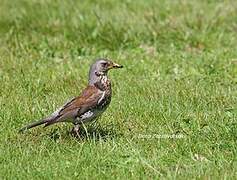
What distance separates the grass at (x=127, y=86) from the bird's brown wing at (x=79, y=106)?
0.22 meters

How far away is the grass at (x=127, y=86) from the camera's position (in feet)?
20.5

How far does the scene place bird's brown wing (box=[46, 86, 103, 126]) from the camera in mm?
6828

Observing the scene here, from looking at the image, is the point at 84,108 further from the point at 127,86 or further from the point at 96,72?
the point at 127,86

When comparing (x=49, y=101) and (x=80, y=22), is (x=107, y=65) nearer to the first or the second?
(x=49, y=101)

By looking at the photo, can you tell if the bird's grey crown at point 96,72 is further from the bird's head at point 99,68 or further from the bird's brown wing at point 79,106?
the bird's brown wing at point 79,106

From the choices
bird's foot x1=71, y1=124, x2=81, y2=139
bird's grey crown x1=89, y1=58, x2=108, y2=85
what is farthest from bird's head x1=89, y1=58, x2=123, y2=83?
bird's foot x1=71, y1=124, x2=81, y2=139

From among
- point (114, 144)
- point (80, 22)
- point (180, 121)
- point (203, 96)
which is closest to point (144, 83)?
point (203, 96)

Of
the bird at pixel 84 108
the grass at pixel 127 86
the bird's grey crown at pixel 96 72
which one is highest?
the bird's grey crown at pixel 96 72

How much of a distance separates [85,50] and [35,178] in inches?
180

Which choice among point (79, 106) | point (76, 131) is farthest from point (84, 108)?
point (76, 131)

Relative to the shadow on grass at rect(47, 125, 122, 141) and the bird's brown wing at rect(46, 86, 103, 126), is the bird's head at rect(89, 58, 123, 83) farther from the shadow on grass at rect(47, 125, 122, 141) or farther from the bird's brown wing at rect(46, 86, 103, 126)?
the shadow on grass at rect(47, 125, 122, 141)

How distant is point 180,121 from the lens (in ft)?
24.0

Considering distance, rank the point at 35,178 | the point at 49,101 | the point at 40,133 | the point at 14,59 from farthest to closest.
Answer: the point at 14,59 → the point at 49,101 → the point at 40,133 → the point at 35,178

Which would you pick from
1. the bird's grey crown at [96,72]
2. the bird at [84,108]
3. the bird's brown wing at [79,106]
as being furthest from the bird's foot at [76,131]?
the bird's grey crown at [96,72]
